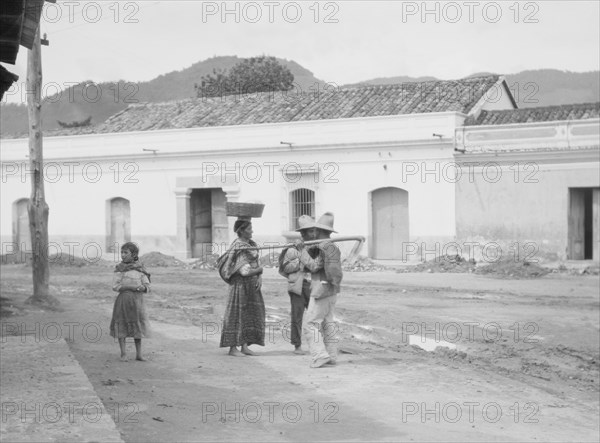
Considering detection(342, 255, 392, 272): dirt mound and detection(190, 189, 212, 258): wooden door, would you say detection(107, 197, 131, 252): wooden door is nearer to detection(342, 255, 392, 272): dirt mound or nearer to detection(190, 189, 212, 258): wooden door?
detection(190, 189, 212, 258): wooden door

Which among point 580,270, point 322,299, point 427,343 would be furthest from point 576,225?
point 322,299

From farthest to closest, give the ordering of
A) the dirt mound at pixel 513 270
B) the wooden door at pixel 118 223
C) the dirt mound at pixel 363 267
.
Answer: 1. the wooden door at pixel 118 223
2. the dirt mound at pixel 363 267
3. the dirt mound at pixel 513 270

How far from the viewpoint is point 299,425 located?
7.14 metres

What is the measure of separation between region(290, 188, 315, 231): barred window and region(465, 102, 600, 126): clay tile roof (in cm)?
499

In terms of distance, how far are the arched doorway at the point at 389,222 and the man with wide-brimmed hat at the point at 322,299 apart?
1528 centimetres

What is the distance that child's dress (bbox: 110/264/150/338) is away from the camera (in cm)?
943

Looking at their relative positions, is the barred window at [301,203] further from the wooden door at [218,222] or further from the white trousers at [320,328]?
the white trousers at [320,328]

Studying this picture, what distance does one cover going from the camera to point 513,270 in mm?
21484

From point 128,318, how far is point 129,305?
134 millimetres

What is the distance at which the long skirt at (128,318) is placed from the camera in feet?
30.9

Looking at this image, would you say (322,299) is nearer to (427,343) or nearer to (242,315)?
(242,315)

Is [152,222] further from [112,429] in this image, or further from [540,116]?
[112,429]

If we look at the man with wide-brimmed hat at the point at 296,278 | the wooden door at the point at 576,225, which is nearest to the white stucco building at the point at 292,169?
the wooden door at the point at 576,225

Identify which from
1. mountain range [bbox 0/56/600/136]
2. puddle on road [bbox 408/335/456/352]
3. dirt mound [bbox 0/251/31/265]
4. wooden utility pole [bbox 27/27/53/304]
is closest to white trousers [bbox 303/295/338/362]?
puddle on road [bbox 408/335/456/352]
